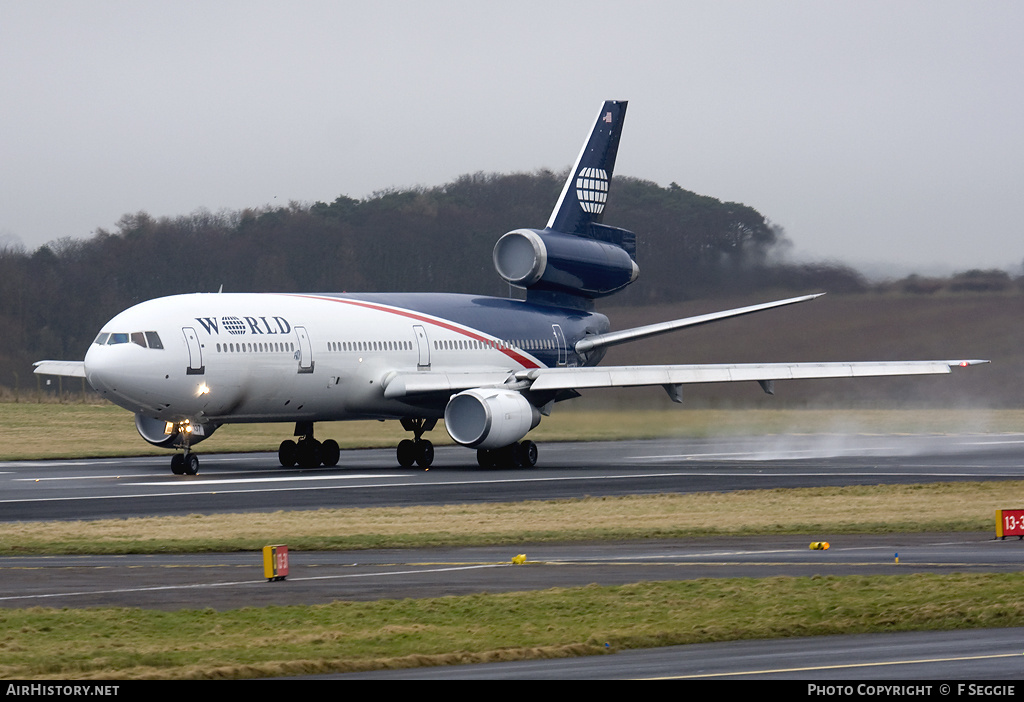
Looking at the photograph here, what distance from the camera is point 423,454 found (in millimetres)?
39594

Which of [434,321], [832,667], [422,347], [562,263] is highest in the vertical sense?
[562,263]

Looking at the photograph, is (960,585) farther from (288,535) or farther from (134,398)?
(134,398)

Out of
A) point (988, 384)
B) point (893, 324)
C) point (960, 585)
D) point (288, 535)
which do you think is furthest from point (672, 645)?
point (988, 384)

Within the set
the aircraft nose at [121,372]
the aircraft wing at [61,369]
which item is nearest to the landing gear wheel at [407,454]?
the aircraft nose at [121,372]

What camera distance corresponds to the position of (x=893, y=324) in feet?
148

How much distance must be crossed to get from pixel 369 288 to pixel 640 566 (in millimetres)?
42958

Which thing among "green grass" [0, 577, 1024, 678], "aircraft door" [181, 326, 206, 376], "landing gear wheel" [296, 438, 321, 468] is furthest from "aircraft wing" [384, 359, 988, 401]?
"green grass" [0, 577, 1024, 678]

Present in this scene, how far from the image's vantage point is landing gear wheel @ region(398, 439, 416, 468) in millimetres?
39906

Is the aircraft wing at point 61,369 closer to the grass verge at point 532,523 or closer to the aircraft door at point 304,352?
the aircraft door at point 304,352

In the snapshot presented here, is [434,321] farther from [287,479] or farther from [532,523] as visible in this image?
[532,523]

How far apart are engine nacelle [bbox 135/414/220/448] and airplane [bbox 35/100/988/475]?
0.06 metres

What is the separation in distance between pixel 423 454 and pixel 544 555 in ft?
64.8

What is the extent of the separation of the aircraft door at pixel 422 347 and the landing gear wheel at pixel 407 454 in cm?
255

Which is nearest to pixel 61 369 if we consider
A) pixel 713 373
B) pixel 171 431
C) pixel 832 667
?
pixel 171 431
